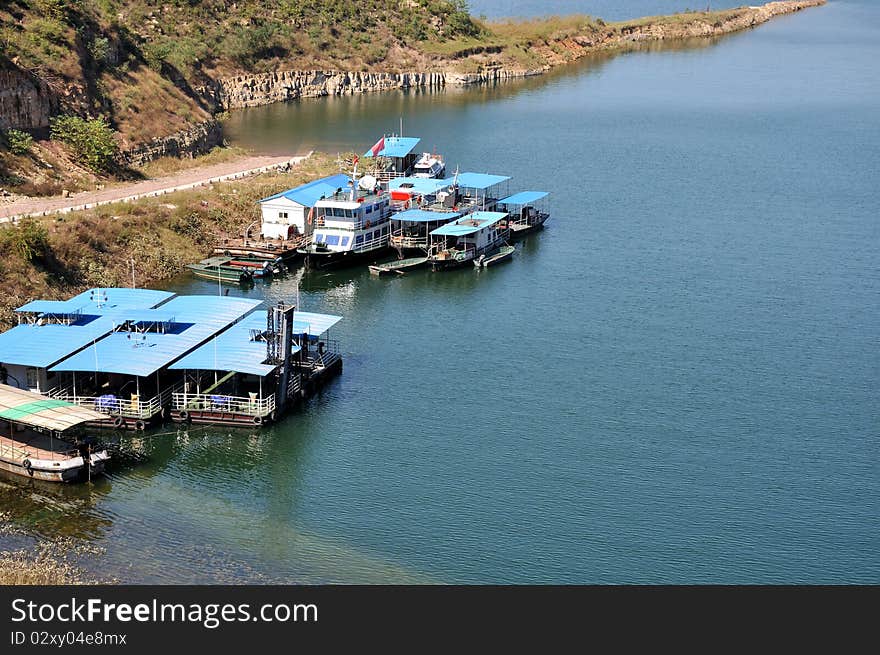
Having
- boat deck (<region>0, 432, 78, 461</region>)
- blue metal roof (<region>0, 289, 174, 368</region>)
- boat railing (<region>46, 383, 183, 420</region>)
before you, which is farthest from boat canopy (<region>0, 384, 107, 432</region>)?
blue metal roof (<region>0, 289, 174, 368</region>)

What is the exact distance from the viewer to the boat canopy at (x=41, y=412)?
164 ft

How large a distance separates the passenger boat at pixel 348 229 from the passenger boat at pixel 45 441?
1316 inches

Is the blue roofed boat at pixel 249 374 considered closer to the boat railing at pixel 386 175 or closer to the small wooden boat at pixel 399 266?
the small wooden boat at pixel 399 266

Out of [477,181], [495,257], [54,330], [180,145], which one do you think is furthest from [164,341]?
[180,145]

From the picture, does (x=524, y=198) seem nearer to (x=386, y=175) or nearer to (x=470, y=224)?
(x=470, y=224)

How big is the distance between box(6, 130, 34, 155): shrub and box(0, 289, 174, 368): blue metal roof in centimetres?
2973

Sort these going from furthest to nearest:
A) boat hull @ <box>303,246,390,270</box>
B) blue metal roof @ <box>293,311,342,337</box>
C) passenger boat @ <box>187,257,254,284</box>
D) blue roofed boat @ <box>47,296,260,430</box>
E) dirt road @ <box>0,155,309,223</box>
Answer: boat hull @ <box>303,246,390,270</box>
dirt road @ <box>0,155,309,223</box>
passenger boat @ <box>187,257,254,284</box>
blue metal roof @ <box>293,311,342,337</box>
blue roofed boat @ <box>47,296,260,430</box>

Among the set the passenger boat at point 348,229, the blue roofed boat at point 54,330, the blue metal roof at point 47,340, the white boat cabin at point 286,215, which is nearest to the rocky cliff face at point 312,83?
the white boat cabin at point 286,215

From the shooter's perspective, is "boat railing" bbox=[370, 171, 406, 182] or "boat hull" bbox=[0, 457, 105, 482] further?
"boat railing" bbox=[370, 171, 406, 182]

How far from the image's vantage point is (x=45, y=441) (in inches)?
2067

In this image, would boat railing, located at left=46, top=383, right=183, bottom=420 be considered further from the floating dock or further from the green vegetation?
the green vegetation

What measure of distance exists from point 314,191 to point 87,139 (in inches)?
829

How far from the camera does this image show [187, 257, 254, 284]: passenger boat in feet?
265

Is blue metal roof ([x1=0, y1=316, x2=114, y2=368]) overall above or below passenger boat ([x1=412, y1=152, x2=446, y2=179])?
below
